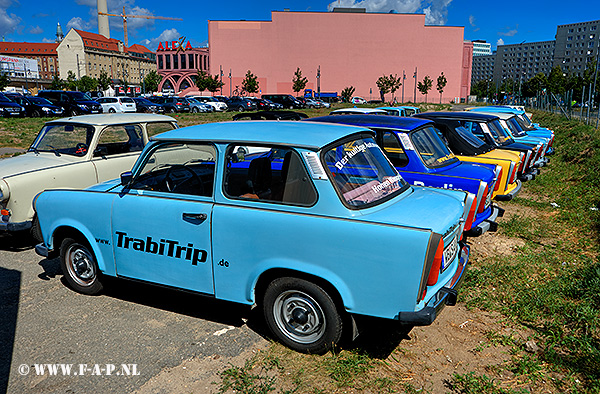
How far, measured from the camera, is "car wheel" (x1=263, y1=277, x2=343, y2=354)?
3.48 metres

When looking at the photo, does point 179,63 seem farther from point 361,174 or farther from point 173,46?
point 361,174

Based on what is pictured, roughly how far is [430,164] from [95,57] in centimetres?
13215

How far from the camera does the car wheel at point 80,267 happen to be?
4.70 meters

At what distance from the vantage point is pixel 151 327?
166 inches

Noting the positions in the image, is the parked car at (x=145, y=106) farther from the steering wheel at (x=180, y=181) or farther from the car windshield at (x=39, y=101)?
the steering wheel at (x=180, y=181)

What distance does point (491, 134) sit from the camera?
10.3 meters

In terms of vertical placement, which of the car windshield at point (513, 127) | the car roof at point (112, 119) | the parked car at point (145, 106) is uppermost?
the parked car at point (145, 106)

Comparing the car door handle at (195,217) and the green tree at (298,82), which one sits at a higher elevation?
the green tree at (298,82)

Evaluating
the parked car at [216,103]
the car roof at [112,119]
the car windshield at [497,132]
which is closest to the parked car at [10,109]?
the parked car at [216,103]

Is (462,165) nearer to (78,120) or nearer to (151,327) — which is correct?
(151,327)

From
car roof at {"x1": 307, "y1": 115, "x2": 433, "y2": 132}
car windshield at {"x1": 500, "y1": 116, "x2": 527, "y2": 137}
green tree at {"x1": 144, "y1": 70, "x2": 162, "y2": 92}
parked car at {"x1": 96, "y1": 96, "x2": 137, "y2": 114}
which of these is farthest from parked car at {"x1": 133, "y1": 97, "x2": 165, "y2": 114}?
green tree at {"x1": 144, "y1": 70, "x2": 162, "y2": 92}

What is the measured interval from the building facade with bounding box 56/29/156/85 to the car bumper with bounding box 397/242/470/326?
107 metres

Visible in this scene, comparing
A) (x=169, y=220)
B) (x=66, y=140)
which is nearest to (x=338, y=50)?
(x=66, y=140)

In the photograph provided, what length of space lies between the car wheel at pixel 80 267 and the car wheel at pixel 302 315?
2078 millimetres
